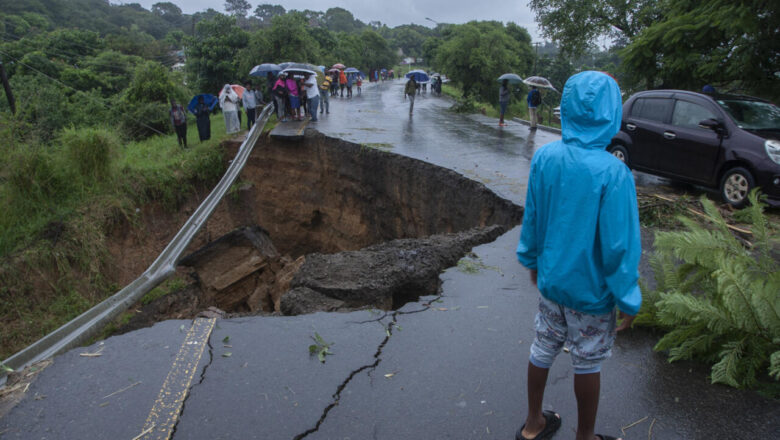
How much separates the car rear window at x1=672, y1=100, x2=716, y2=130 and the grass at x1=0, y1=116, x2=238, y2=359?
10988mm

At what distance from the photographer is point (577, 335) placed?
7.53 ft

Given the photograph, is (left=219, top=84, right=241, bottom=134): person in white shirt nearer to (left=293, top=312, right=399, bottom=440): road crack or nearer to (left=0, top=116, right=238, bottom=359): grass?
(left=0, top=116, right=238, bottom=359): grass

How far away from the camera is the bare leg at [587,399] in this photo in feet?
7.60

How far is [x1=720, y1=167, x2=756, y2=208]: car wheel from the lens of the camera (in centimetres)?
684

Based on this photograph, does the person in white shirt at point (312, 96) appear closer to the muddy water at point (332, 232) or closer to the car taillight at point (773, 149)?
the muddy water at point (332, 232)

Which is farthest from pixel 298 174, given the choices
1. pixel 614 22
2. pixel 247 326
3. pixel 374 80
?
pixel 374 80

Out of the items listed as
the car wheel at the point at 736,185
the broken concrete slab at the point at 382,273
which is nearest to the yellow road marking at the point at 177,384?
the broken concrete slab at the point at 382,273

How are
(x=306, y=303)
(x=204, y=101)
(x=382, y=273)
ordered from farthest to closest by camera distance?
(x=204, y=101) → (x=382, y=273) → (x=306, y=303)

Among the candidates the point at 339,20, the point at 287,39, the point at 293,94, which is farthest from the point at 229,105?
the point at 339,20

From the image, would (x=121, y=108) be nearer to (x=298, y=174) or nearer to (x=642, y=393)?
(x=298, y=174)

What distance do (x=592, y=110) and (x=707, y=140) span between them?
6698 millimetres

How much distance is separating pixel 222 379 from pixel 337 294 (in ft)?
5.36

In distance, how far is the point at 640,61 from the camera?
1182 centimetres

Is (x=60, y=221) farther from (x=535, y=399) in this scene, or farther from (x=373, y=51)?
(x=373, y=51)
